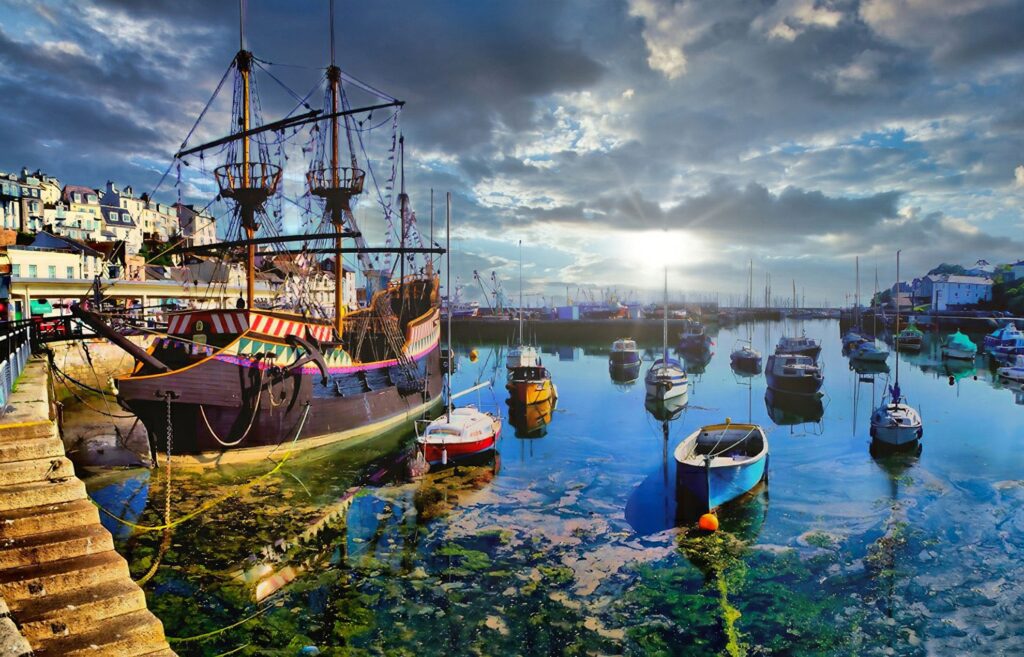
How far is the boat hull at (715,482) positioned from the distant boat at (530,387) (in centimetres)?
1620

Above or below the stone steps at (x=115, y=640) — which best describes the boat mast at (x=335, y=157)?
above

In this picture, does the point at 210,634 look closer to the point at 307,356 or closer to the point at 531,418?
the point at 307,356

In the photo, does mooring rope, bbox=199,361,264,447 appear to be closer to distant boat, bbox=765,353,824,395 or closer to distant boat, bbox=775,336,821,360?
distant boat, bbox=765,353,824,395

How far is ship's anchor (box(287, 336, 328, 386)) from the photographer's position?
A: 25.1 meters

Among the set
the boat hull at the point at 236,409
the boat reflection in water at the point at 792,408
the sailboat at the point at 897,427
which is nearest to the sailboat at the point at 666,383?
the boat reflection in water at the point at 792,408

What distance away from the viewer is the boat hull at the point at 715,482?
59.5 ft

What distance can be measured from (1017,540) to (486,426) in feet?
60.7

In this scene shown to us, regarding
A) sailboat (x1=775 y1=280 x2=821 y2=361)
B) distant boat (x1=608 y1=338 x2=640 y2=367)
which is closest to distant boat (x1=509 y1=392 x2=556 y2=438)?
distant boat (x1=608 y1=338 x2=640 y2=367)

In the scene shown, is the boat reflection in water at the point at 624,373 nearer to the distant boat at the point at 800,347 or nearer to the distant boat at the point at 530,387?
the distant boat at the point at 530,387

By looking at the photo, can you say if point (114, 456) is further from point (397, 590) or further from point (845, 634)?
point (845, 634)

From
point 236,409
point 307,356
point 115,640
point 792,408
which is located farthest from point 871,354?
point 115,640

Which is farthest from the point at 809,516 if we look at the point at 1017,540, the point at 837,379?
the point at 837,379

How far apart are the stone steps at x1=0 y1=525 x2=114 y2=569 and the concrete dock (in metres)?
0.01

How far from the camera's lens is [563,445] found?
28.9 meters
